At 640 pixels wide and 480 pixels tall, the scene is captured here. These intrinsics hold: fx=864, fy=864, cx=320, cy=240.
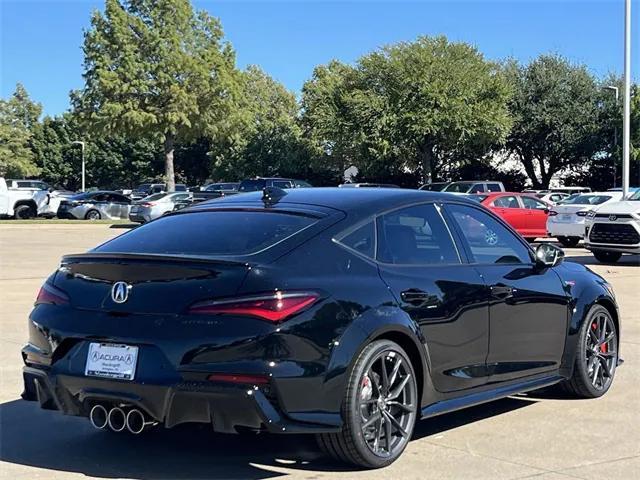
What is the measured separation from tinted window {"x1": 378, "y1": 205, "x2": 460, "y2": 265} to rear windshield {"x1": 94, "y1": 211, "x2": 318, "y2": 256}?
0.49 m

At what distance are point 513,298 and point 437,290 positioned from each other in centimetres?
83

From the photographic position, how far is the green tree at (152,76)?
148 ft

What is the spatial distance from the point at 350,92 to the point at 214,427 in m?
41.7

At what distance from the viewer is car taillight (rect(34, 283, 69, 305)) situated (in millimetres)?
4742

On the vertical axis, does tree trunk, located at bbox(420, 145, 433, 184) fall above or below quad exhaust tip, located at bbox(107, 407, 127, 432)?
above

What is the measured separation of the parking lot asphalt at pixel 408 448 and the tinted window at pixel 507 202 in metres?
18.4

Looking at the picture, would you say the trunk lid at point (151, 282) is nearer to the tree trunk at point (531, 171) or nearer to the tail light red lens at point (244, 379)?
the tail light red lens at point (244, 379)

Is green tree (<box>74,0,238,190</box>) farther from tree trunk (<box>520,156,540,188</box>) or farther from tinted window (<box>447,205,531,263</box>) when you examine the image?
tinted window (<box>447,205,531,263</box>)

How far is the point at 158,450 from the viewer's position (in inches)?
203

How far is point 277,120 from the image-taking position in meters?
66.2

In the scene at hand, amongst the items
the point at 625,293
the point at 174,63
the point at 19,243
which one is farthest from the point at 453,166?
the point at 625,293

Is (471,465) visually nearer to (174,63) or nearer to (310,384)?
(310,384)

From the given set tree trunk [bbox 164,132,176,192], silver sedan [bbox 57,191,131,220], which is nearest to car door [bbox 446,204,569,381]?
silver sedan [bbox 57,191,131,220]

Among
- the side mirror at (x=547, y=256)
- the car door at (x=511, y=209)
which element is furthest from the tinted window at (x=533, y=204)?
the side mirror at (x=547, y=256)
